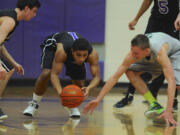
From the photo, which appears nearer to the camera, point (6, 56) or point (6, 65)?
point (6, 65)

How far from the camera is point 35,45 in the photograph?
659 cm

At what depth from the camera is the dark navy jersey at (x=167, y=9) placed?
427cm

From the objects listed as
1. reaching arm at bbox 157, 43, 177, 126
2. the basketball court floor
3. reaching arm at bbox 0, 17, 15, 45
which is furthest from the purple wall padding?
reaching arm at bbox 0, 17, 15, 45

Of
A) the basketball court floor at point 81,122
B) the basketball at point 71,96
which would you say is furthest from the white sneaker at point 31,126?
the basketball at point 71,96

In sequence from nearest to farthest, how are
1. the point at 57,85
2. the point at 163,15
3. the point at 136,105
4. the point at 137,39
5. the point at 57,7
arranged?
the point at 137,39 < the point at 57,85 < the point at 163,15 < the point at 136,105 < the point at 57,7

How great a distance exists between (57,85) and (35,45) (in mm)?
2923

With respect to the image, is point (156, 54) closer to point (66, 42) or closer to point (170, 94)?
point (170, 94)

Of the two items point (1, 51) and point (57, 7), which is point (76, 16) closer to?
point (57, 7)

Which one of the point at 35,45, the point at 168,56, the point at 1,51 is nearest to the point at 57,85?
the point at 1,51

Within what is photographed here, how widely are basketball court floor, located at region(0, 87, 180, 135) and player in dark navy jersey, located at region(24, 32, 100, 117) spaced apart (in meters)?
0.21

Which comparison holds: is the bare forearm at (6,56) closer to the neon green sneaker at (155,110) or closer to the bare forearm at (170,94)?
the neon green sneaker at (155,110)

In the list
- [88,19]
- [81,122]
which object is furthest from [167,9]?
[88,19]

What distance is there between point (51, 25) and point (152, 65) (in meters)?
3.02

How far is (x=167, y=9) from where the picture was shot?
4285 millimetres
